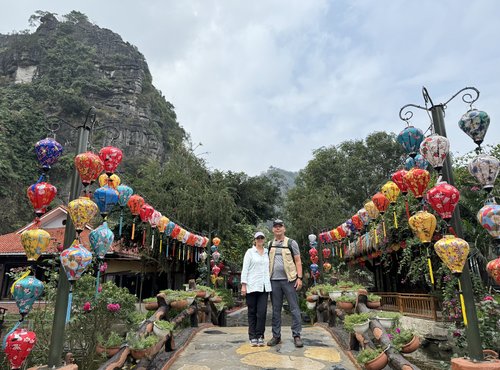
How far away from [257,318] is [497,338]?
12.3 feet

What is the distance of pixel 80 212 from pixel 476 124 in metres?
4.36

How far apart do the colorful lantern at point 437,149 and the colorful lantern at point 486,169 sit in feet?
1.19

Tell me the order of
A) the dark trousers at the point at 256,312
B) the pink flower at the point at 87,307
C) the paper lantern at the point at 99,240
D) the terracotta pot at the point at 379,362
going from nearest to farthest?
the terracotta pot at the point at 379,362 < the paper lantern at the point at 99,240 < the dark trousers at the point at 256,312 < the pink flower at the point at 87,307

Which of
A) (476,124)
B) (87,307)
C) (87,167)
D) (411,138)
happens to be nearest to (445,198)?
(476,124)

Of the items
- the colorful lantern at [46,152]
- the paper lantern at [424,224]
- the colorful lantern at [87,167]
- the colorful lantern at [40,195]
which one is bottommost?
the paper lantern at [424,224]

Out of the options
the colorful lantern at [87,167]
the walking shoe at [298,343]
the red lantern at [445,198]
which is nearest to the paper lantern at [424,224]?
the red lantern at [445,198]

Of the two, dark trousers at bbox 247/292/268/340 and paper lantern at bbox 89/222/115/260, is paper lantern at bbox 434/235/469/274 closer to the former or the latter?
dark trousers at bbox 247/292/268/340

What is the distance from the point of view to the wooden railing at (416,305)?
10.2 meters

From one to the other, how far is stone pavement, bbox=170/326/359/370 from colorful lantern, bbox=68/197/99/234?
74.9 inches

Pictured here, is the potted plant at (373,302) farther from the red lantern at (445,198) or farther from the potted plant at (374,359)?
the red lantern at (445,198)

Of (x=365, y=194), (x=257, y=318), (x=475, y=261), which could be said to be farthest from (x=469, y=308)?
(x=365, y=194)

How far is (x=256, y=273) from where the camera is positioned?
176 inches

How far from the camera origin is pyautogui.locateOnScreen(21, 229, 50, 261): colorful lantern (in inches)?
129

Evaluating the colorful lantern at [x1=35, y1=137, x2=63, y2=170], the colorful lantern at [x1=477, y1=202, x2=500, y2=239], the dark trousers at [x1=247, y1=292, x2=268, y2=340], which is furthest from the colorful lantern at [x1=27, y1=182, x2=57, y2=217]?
the colorful lantern at [x1=477, y1=202, x2=500, y2=239]
